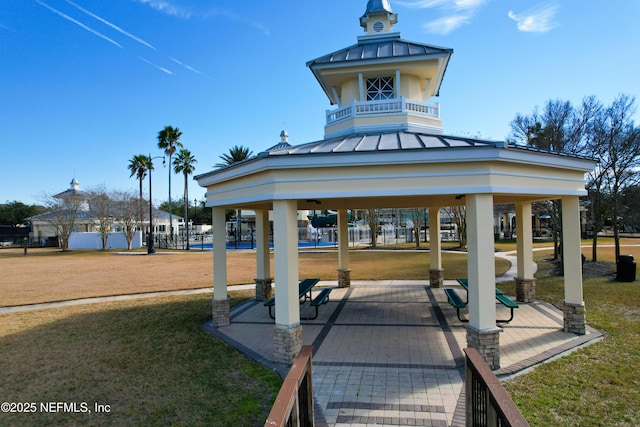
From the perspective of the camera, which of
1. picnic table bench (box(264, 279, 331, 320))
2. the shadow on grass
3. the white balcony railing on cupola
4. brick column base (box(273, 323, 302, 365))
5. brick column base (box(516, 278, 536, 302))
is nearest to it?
the shadow on grass

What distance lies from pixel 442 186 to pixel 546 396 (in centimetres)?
391

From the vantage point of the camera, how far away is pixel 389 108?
10.1 m

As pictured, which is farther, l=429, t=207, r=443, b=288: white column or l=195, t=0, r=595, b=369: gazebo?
l=429, t=207, r=443, b=288: white column

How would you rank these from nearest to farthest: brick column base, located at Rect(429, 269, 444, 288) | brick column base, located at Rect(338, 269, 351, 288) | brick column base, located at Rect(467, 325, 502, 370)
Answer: brick column base, located at Rect(467, 325, 502, 370)
brick column base, located at Rect(429, 269, 444, 288)
brick column base, located at Rect(338, 269, 351, 288)

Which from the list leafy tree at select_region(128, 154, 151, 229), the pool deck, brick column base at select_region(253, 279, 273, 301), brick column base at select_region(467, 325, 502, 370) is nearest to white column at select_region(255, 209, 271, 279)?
brick column base at select_region(253, 279, 273, 301)

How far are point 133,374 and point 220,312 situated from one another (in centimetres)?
330

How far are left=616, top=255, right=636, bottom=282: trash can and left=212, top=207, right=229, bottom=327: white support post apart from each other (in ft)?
52.6

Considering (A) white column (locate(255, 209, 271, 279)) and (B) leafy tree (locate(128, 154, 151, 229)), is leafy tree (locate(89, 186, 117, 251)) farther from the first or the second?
(A) white column (locate(255, 209, 271, 279))

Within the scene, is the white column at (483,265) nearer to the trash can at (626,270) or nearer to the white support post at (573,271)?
the white support post at (573,271)

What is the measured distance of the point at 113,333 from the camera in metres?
10.2

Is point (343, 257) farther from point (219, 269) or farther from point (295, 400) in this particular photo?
point (295, 400)

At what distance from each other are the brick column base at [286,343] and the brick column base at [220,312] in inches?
130

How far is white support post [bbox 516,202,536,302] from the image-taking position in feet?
38.5

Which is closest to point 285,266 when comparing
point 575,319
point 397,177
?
point 397,177
